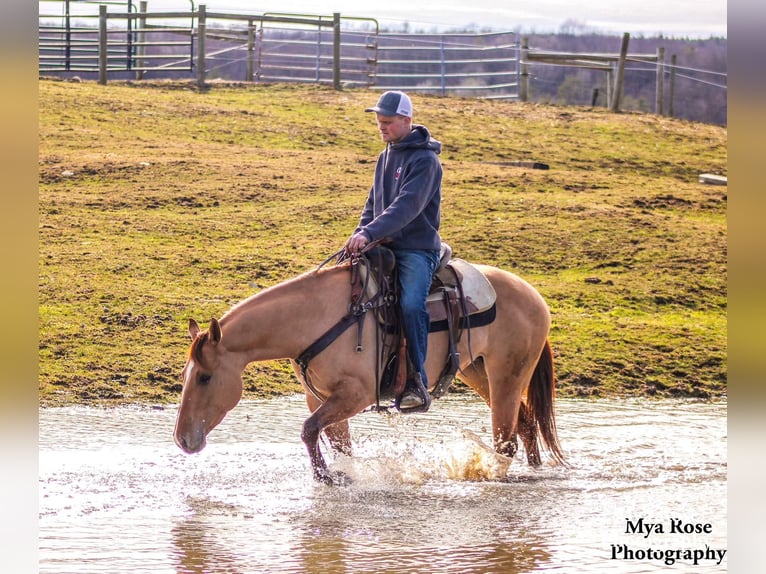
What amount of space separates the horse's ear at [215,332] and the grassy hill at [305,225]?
3038mm

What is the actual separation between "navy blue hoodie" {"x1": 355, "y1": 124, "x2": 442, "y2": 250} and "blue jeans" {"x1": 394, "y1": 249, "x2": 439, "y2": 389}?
7 centimetres

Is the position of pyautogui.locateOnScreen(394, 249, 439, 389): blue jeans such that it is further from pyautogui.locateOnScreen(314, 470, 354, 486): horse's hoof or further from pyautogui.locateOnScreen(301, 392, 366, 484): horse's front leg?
pyautogui.locateOnScreen(314, 470, 354, 486): horse's hoof

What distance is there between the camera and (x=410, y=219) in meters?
6.06

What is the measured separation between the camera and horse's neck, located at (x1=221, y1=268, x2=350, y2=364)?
19.3ft

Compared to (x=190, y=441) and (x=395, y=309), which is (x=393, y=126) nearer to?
(x=395, y=309)

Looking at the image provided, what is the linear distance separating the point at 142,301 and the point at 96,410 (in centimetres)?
247

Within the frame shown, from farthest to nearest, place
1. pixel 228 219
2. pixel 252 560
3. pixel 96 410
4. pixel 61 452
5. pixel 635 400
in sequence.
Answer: pixel 228 219 → pixel 635 400 → pixel 96 410 → pixel 61 452 → pixel 252 560

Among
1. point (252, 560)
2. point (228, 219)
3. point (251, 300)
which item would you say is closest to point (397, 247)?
point (251, 300)

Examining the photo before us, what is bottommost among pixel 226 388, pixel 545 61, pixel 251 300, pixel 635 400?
pixel 635 400

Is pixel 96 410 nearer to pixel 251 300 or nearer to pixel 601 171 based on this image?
pixel 251 300

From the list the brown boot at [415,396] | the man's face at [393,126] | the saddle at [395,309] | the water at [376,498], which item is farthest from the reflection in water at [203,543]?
the man's face at [393,126]

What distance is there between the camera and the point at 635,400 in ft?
30.2

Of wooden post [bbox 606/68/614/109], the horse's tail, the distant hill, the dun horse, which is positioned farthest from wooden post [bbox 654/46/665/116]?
the dun horse

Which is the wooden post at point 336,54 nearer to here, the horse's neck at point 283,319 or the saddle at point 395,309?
the saddle at point 395,309
